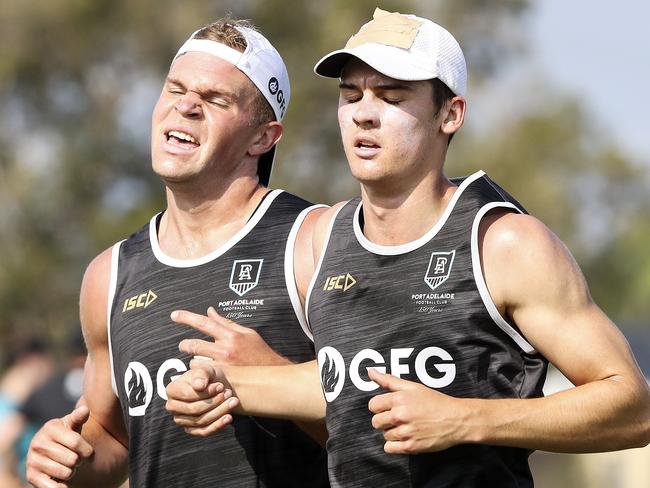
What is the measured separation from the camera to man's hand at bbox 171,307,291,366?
4.95 m

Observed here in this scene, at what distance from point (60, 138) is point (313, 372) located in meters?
25.1

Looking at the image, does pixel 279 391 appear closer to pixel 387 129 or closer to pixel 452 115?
pixel 387 129

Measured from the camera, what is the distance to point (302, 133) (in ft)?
90.9

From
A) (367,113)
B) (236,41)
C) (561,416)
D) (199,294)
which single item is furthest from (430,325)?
(236,41)

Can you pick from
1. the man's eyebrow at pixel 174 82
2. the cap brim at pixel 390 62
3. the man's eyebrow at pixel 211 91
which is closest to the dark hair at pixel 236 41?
the man's eyebrow at pixel 211 91

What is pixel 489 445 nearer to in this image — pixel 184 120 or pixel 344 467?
pixel 344 467

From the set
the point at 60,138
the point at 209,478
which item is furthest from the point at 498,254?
the point at 60,138

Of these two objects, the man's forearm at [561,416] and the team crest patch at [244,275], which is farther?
the team crest patch at [244,275]

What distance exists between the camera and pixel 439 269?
460cm

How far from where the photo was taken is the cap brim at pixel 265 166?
5.82 m

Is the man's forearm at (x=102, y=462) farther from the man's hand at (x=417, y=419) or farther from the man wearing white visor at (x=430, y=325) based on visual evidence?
the man's hand at (x=417, y=419)

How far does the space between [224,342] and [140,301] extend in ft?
2.15

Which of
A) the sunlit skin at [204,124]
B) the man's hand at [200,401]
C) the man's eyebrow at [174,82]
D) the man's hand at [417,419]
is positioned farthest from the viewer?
the man's eyebrow at [174,82]

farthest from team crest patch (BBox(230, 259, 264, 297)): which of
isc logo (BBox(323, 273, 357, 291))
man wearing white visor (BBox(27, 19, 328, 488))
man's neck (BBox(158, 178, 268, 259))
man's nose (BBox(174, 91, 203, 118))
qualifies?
man's nose (BBox(174, 91, 203, 118))
